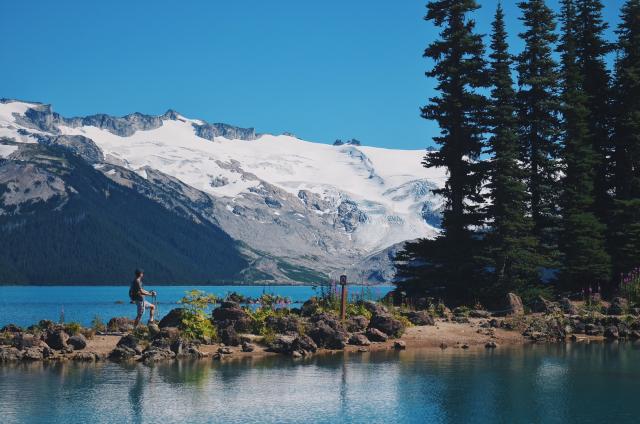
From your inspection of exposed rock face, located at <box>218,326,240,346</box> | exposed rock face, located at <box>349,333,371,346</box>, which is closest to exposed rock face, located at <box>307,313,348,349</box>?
exposed rock face, located at <box>349,333,371,346</box>

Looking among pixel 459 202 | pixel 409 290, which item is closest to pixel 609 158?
pixel 459 202

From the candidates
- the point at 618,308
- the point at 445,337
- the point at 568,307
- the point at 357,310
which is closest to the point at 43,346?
the point at 357,310

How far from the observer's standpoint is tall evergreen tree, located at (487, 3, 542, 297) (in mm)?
54938

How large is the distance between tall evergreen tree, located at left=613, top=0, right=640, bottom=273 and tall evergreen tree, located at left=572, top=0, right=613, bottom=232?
97 cm

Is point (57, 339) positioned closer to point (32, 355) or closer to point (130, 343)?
point (32, 355)

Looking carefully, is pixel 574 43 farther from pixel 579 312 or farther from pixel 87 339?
pixel 87 339

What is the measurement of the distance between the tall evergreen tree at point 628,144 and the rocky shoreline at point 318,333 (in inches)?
308

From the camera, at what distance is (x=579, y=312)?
177ft

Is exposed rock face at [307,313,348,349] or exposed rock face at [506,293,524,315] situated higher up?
exposed rock face at [506,293,524,315]

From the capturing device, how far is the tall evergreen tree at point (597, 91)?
218 ft

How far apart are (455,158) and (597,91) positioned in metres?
17.1

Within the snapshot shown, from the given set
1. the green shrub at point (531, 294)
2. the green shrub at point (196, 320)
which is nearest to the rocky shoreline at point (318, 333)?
the green shrub at point (196, 320)

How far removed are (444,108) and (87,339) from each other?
105 ft

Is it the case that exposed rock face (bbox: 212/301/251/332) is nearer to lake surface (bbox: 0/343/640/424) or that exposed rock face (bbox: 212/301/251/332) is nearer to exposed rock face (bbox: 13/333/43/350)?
lake surface (bbox: 0/343/640/424)
